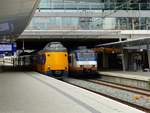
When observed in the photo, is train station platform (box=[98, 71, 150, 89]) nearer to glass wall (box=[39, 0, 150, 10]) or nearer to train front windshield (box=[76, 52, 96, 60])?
train front windshield (box=[76, 52, 96, 60])

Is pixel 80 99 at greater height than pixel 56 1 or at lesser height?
lesser

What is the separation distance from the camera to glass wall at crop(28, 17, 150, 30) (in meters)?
56.2

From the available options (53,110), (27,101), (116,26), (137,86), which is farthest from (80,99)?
(116,26)

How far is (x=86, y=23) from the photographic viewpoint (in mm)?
56500

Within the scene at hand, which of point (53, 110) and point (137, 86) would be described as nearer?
point (53, 110)

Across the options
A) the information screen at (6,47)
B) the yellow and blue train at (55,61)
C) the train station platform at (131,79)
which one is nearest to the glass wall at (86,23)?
the information screen at (6,47)

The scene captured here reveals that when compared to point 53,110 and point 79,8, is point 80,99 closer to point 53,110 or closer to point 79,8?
point 53,110

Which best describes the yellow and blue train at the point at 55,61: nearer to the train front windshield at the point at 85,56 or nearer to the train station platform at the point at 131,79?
the train front windshield at the point at 85,56

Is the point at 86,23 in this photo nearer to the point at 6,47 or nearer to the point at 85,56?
the point at 6,47

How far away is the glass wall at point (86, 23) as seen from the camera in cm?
5625

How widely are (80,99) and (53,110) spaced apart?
8.94 feet

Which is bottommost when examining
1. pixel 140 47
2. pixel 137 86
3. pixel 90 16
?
pixel 137 86

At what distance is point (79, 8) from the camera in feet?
201

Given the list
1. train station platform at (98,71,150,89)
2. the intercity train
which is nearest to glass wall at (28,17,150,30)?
the intercity train
